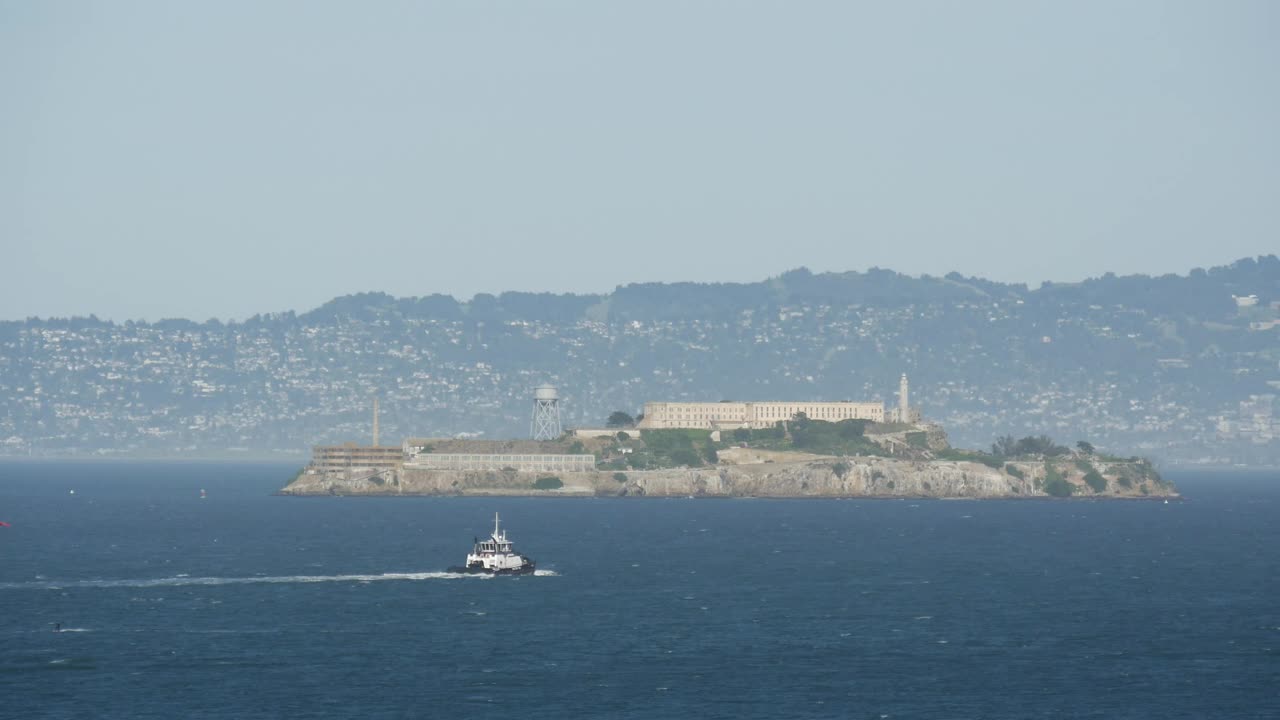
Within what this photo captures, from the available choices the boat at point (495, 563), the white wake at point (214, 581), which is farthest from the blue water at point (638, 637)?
the boat at point (495, 563)

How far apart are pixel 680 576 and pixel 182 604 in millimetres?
43055

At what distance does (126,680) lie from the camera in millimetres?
110250

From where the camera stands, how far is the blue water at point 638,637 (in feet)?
348

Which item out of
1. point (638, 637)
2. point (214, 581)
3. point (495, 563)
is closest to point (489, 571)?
point (495, 563)

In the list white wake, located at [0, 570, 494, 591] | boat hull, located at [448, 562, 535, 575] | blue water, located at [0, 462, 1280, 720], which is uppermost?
boat hull, located at [448, 562, 535, 575]

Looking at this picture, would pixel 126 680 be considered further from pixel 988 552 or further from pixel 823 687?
pixel 988 552

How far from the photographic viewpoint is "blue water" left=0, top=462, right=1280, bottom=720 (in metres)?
106

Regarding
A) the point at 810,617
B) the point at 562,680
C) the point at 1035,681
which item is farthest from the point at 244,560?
the point at 1035,681

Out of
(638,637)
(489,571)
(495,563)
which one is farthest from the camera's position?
(495,563)

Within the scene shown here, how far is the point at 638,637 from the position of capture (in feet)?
420

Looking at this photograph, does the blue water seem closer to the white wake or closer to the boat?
the white wake

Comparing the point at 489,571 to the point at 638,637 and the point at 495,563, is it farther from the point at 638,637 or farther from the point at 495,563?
the point at 638,637

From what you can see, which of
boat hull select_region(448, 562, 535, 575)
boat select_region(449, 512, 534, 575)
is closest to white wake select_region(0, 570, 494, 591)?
boat hull select_region(448, 562, 535, 575)

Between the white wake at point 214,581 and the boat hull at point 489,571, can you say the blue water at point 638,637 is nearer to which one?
the white wake at point 214,581
